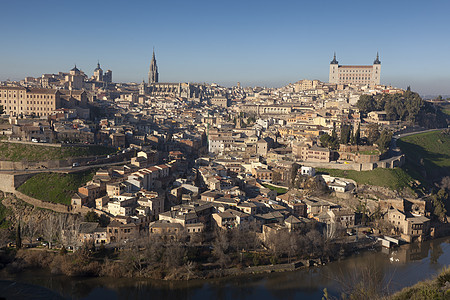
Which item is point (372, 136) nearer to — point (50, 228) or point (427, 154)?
point (427, 154)


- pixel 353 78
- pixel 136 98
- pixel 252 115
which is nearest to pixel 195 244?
pixel 252 115

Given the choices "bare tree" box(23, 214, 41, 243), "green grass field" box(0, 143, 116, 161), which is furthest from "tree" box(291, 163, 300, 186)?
"bare tree" box(23, 214, 41, 243)

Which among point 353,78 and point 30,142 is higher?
point 353,78

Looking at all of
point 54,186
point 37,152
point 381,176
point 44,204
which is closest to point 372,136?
point 381,176

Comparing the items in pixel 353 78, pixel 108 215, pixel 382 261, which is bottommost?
pixel 382 261

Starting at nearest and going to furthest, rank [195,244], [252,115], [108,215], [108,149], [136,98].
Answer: [195,244] < [108,215] < [108,149] < [252,115] < [136,98]

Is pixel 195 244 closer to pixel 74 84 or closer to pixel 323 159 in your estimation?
pixel 323 159

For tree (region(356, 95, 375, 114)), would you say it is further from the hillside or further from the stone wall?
the hillside
